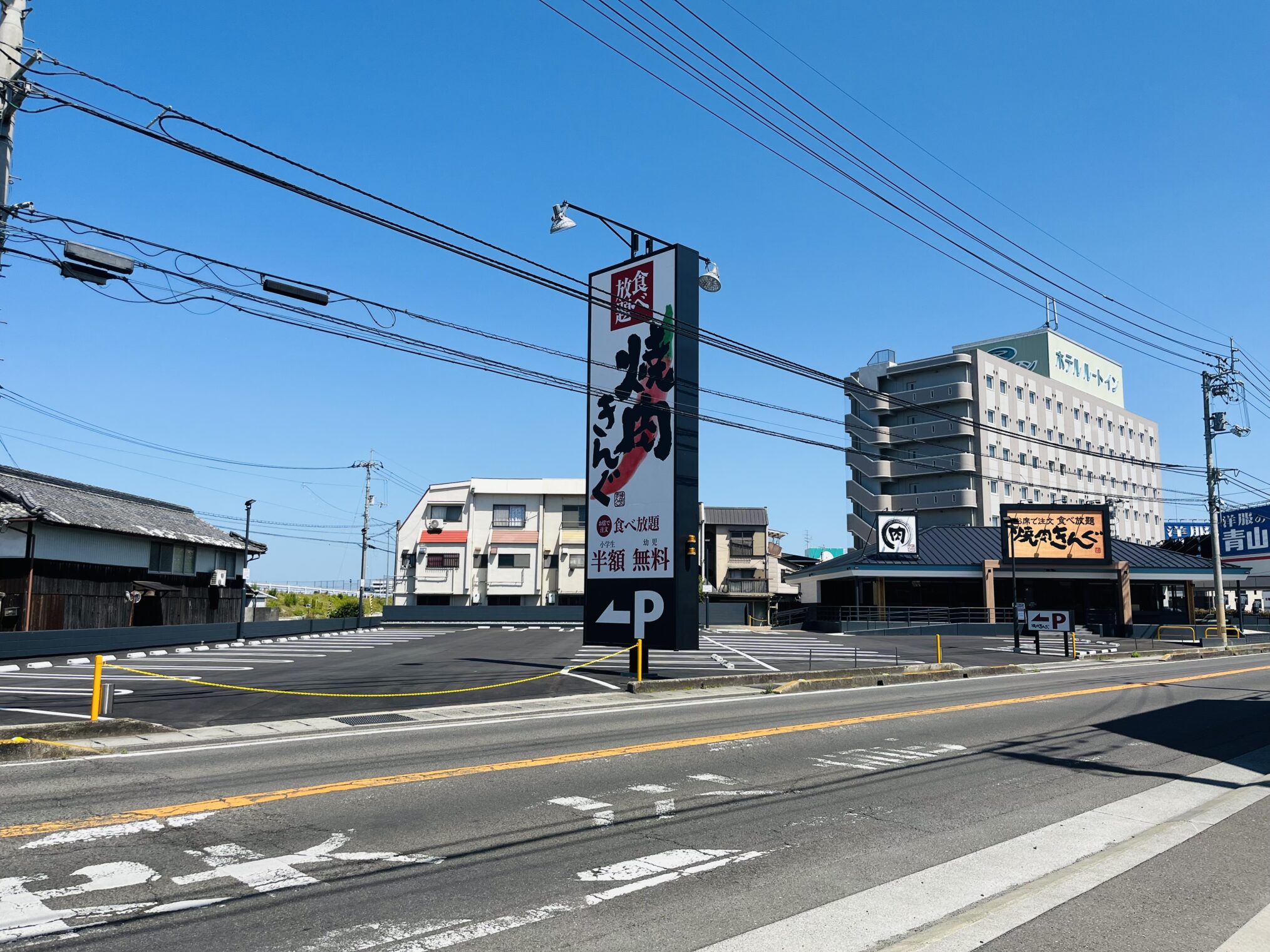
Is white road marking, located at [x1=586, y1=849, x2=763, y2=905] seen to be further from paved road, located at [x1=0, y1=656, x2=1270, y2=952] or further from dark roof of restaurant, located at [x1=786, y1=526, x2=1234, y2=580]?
dark roof of restaurant, located at [x1=786, y1=526, x2=1234, y2=580]

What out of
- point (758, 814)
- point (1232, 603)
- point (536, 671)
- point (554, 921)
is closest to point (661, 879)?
point (554, 921)

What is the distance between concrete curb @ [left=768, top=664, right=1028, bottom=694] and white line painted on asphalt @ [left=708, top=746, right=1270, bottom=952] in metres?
11.2

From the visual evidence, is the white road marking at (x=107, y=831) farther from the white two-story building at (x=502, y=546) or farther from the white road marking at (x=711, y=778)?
the white two-story building at (x=502, y=546)

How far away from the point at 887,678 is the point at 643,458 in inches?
398

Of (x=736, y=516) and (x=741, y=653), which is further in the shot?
(x=736, y=516)

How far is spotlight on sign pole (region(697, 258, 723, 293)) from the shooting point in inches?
950

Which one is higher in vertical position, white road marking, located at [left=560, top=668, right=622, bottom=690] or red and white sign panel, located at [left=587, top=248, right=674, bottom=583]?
red and white sign panel, located at [left=587, top=248, right=674, bottom=583]

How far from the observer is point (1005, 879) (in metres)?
6.41

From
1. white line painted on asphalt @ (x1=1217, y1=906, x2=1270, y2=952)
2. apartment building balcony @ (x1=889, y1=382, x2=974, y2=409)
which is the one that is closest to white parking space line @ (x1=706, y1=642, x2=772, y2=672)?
white line painted on asphalt @ (x1=1217, y1=906, x2=1270, y2=952)

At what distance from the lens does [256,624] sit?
41.8m

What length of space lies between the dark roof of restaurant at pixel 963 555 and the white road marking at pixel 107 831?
1929 inches

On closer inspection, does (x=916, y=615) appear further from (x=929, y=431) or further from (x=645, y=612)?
(x=645, y=612)

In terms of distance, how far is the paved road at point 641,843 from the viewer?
5309 millimetres

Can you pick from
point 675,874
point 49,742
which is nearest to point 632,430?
point 49,742
